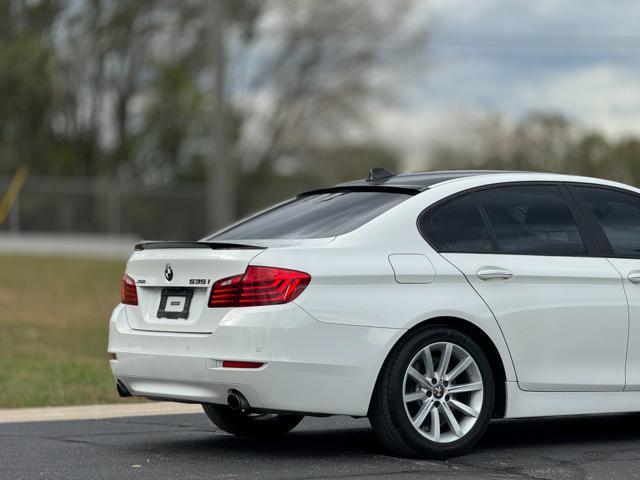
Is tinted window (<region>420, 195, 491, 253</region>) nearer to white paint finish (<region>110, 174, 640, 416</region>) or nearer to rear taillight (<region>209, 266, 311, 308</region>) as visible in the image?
white paint finish (<region>110, 174, 640, 416</region>)

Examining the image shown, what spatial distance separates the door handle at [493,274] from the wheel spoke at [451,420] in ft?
2.40

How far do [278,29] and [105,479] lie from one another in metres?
33.9

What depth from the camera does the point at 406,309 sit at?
7020 mm

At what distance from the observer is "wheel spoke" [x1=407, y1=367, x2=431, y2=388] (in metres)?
7.08

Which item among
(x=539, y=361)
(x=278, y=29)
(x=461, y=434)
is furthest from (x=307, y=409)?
(x=278, y=29)

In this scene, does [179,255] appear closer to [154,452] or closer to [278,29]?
[154,452]

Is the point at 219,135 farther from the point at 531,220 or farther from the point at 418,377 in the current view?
the point at 418,377

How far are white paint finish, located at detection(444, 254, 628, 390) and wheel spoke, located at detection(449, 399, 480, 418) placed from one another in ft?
1.14

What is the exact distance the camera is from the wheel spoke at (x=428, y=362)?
7.12 m

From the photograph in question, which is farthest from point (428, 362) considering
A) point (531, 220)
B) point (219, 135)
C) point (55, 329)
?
point (219, 135)

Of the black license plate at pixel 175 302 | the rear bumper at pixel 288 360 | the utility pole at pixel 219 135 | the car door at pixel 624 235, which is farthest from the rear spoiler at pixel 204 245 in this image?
the utility pole at pixel 219 135

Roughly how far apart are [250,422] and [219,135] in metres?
15.4

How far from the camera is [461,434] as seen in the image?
23.7 ft

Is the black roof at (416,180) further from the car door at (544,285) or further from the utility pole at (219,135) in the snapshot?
the utility pole at (219,135)
